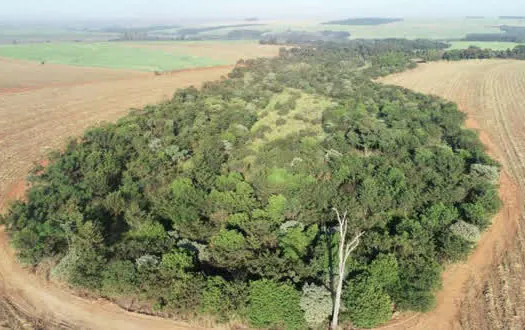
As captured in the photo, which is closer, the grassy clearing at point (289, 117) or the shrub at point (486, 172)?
the shrub at point (486, 172)

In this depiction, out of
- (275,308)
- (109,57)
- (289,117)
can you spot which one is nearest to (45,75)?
(109,57)

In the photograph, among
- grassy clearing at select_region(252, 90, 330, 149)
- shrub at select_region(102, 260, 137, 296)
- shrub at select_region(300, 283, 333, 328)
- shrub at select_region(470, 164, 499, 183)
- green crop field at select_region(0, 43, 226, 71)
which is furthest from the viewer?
green crop field at select_region(0, 43, 226, 71)

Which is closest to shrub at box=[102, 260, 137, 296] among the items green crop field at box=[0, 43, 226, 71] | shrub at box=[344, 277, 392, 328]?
shrub at box=[344, 277, 392, 328]

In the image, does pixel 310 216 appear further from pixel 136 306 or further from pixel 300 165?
pixel 136 306

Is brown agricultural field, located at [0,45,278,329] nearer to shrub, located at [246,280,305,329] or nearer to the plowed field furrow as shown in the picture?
the plowed field furrow

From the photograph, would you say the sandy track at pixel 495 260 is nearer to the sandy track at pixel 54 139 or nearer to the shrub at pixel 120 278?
the shrub at pixel 120 278

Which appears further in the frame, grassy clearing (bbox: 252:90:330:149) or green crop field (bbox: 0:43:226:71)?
green crop field (bbox: 0:43:226:71)

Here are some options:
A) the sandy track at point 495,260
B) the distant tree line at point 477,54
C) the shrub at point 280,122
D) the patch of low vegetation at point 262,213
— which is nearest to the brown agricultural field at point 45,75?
the patch of low vegetation at point 262,213

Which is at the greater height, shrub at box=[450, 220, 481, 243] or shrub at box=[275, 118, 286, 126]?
shrub at box=[275, 118, 286, 126]
